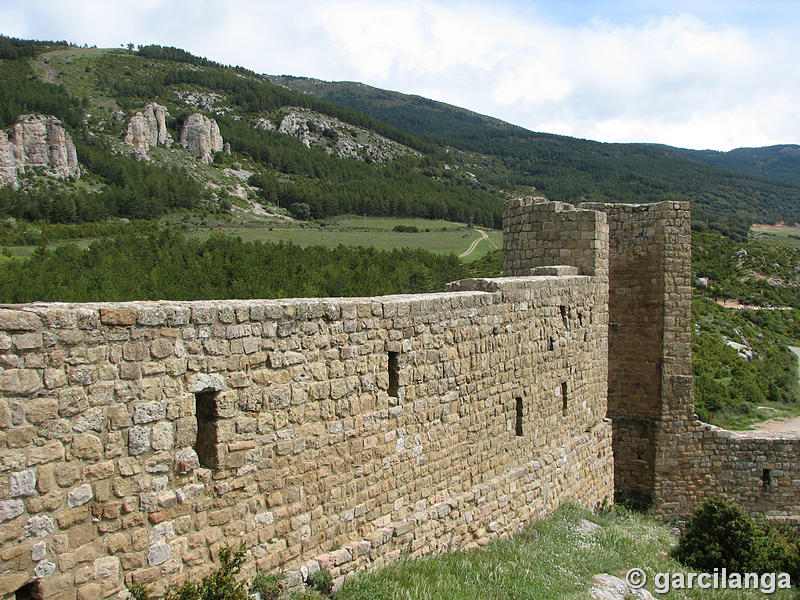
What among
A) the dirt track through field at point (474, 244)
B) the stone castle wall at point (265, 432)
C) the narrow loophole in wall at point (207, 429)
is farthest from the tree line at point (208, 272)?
the narrow loophole in wall at point (207, 429)

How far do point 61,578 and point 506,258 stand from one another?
8.48 meters

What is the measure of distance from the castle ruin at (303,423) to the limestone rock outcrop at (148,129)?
3190 inches

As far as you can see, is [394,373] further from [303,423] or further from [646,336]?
[646,336]

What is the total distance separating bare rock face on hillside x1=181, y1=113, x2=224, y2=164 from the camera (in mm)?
88812

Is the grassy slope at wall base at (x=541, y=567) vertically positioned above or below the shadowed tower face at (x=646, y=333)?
below

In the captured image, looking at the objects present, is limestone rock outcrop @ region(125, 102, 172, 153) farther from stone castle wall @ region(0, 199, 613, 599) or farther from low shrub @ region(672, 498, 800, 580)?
low shrub @ region(672, 498, 800, 580)

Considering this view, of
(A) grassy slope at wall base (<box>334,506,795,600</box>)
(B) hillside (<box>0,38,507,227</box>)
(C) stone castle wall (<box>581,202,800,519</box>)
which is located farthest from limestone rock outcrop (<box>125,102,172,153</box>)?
(A) grassy slope at wall base (<box>334,506,795,600</box>)

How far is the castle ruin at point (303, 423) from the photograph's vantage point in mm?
4008

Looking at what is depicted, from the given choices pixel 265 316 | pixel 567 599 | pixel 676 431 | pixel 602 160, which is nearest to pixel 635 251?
pixel 676 431

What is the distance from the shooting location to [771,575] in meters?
9.37

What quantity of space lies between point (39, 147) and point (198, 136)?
29.7m

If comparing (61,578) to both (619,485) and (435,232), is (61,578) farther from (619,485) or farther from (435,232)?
(435,232)

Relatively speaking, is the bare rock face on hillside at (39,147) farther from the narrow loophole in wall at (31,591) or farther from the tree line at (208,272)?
the narrow loophole in wall at (31,591)

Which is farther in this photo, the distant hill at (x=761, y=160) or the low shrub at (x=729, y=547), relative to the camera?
the distant hill at (x=761, y=160)
